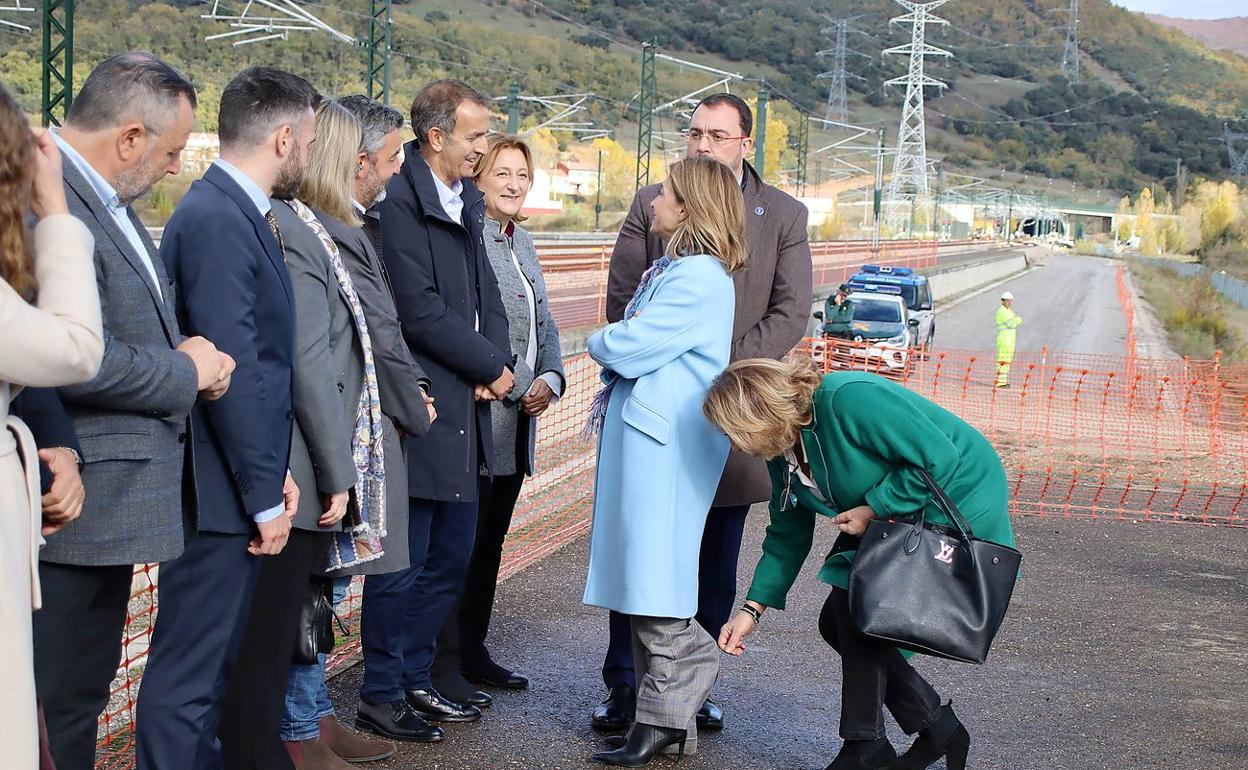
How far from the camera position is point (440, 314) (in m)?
4.76

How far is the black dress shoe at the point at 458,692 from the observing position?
517 centimetres

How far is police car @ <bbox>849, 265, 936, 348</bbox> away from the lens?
2438cm

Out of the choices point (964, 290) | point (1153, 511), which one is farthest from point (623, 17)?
point (1153, 511)

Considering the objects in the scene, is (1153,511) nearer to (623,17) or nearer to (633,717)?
(633,717)

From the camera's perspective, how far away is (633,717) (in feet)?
16.5

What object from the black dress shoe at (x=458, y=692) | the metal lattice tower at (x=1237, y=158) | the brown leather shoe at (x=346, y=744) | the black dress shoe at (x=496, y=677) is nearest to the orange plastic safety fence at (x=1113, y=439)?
the black dress shoe at (x=496, y=677)

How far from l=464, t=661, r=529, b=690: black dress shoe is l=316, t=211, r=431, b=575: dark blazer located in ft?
3.76

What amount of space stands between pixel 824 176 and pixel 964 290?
Answer: 345 feet

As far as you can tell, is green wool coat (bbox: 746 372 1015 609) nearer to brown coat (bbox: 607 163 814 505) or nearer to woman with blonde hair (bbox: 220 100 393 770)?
brown coat (bbox: 607 163 814 505)

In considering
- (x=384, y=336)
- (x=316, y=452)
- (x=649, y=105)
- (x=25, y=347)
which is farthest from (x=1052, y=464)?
(x=649, y=105)

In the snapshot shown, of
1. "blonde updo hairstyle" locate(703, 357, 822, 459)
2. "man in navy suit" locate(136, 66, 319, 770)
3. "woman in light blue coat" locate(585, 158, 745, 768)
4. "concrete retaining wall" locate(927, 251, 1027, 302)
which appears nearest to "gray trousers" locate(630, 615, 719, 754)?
"woman in light blue coat" locate(585, 158, 745, 768)

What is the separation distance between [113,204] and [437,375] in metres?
1.81

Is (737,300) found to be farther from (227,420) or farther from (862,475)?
(227,420)

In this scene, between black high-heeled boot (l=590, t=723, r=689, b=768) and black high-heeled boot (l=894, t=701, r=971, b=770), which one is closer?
black high-heeled boot (l=894, t=701, r=971, b=770)
